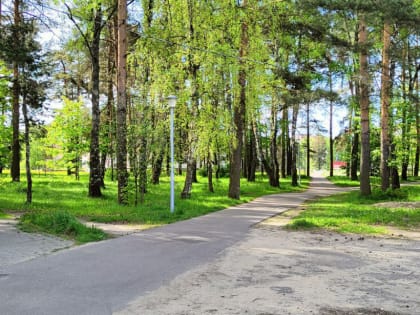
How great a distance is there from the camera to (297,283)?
553cm

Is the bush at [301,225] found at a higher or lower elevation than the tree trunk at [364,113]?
lower

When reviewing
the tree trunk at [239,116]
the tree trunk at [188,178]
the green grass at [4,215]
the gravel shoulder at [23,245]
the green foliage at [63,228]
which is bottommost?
the gravel shoulder at [23,245]

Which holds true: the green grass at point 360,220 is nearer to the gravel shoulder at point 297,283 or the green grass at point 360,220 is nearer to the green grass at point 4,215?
the gravel shoulder at point 297,283

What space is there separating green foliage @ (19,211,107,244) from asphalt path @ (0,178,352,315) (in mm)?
509

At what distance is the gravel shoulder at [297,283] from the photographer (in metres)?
4.52

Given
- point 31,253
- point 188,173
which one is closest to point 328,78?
point 188,173

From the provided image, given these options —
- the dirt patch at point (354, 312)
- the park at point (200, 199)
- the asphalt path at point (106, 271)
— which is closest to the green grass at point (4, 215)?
the park at point (200, 199)

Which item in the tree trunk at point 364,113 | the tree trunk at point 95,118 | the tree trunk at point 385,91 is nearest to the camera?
the tree trunk at point 364,113

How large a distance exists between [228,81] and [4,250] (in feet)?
37.8

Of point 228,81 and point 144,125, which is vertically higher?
point 228,81

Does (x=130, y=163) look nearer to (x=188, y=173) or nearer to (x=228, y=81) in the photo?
(x=188, y=173)

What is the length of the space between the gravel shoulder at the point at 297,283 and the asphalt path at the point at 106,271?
0.30 meters

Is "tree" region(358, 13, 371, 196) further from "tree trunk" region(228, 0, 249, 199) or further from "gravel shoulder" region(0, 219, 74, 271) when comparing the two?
"gravel shoulder" region(0, 219, 74, 271)

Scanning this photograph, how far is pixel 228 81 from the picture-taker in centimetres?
1688
